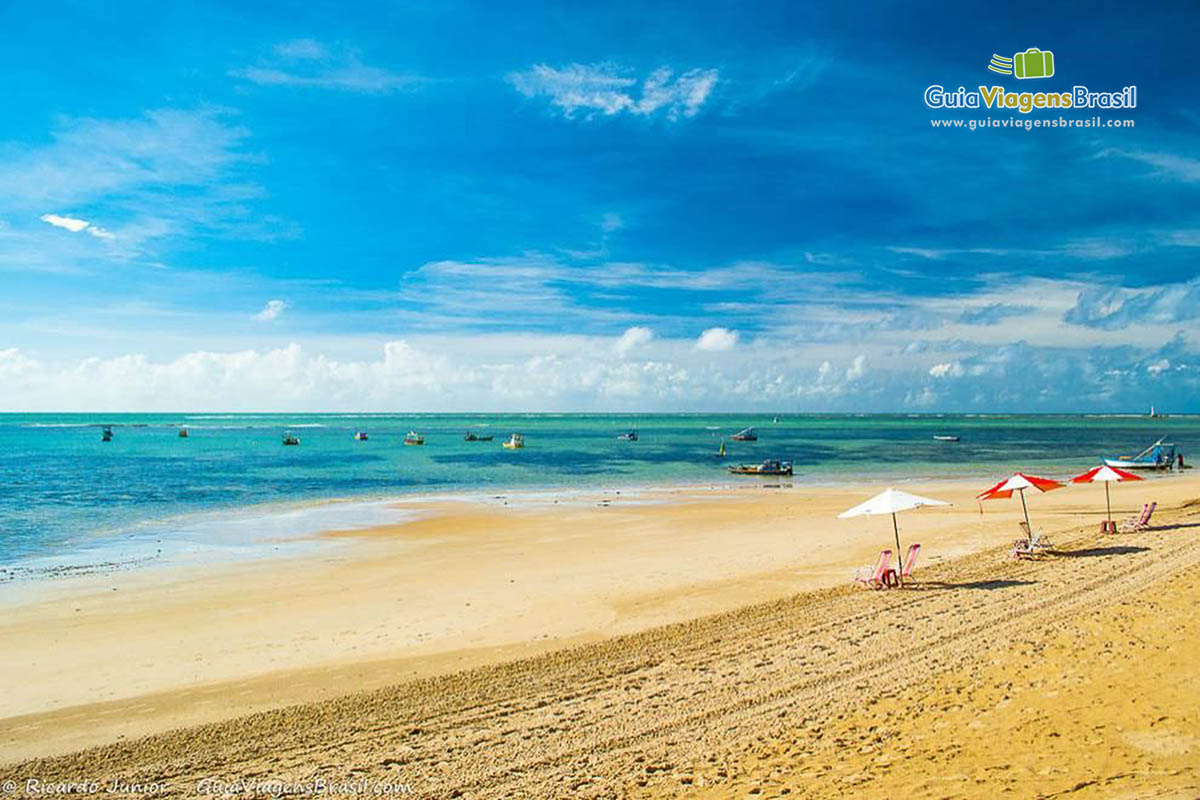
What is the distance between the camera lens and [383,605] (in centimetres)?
1595

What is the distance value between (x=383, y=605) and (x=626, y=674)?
7.36 meters

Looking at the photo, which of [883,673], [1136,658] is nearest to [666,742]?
[883,673]

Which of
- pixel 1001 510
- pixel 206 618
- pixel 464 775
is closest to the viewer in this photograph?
pixel 464 775

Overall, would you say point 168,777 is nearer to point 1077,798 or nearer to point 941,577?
point 1077,798

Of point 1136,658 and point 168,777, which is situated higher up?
point 1136,658

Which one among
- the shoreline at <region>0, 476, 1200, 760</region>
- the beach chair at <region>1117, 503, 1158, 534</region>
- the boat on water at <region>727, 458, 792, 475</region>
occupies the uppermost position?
the beach chair at <region>1117, 503, 1158, 534</region>

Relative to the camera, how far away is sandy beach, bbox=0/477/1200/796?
7.48 m

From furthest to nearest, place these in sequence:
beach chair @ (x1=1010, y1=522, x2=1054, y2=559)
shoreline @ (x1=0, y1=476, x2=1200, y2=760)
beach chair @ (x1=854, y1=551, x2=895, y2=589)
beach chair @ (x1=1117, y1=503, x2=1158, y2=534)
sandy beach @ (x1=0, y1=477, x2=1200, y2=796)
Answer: beach chair @ (x1=1117, y1=503, x2=1158, y2=534) → beach chair @ (x1=1010, y1=522, x2=1054, y2=559) → beach chair @ (x1=854, y1=551, x2=895, y2=589) → shoreline @ (x1=0, y1=476, x2=1200, y2=760) → sandy beach @ (x1=0, y1=477, x2=1200, y2=796)

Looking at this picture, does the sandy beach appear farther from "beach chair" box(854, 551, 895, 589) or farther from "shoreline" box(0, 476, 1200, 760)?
"beach chair" box(854, 551, 895, 589)

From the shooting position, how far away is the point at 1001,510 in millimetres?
30469

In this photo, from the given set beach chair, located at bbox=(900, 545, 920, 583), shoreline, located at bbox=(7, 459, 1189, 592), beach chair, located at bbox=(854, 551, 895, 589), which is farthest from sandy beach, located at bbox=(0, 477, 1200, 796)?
shoreline, located at bbox=(7, 459, 1189, 592)

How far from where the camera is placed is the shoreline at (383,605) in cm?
1092

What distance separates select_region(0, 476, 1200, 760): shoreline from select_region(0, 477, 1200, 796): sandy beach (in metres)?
0.09

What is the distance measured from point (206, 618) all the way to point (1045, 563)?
1882 cm
